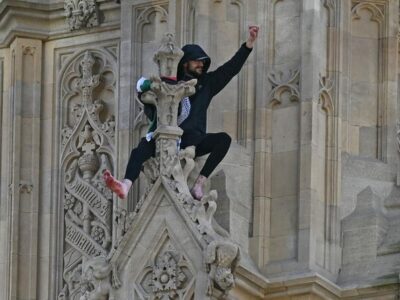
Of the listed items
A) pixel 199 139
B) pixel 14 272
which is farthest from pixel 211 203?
pixel 14 272

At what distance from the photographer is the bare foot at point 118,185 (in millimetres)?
32125

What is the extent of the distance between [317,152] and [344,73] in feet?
3.19

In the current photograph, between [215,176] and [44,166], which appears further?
[44,166]

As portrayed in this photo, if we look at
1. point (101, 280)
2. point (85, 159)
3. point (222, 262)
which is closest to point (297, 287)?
point (222, 262)

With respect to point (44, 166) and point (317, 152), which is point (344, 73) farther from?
point (44, 166)

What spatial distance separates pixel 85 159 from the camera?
1362 inches

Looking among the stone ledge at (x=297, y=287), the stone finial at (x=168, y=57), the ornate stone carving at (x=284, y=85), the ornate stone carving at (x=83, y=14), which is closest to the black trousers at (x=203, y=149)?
the stone finial at (x=168, y=57)

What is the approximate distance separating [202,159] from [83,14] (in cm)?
276

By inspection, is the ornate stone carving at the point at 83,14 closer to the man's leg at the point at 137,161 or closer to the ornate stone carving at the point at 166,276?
the man's leg at the point at 137,161

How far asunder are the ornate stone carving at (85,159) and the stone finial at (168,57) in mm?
2066

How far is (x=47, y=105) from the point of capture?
35.1 m

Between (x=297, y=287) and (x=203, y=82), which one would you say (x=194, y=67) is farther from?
(x=297, y=287)

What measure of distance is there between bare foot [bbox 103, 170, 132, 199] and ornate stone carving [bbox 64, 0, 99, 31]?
290cm

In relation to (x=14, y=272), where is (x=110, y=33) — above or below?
above
